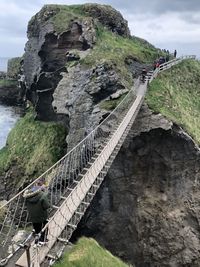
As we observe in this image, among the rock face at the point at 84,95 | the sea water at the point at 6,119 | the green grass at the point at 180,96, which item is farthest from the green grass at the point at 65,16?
the sea water at the point at 6,119

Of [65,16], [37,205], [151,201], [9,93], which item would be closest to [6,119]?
[9,93]

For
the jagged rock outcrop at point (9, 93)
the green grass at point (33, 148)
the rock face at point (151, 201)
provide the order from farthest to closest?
1. the jagged rock outcrop at point (9, 93)
2. the green grass at point (33, 148)
3. the rock face at point (151, 201)

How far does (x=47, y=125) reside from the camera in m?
36.6

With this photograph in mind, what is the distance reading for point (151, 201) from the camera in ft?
84.4

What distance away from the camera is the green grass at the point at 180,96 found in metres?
27.4

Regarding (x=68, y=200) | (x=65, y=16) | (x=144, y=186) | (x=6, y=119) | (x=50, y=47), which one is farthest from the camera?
(x=6, y=119)

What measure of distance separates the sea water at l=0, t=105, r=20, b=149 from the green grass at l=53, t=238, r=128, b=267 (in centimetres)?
3685

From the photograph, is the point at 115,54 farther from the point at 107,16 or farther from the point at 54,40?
the point at 107,16

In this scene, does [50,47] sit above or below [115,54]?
above

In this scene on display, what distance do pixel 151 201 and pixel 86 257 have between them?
1428 cm

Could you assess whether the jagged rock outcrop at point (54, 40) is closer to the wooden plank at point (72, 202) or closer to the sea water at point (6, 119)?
the sea water at point (6, 119)

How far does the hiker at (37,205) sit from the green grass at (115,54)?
1936 centimetres

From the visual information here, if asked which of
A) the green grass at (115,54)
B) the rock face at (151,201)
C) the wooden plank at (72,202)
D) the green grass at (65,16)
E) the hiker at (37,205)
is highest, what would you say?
the green grass at (65,16)

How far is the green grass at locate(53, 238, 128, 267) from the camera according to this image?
11.3 metres
